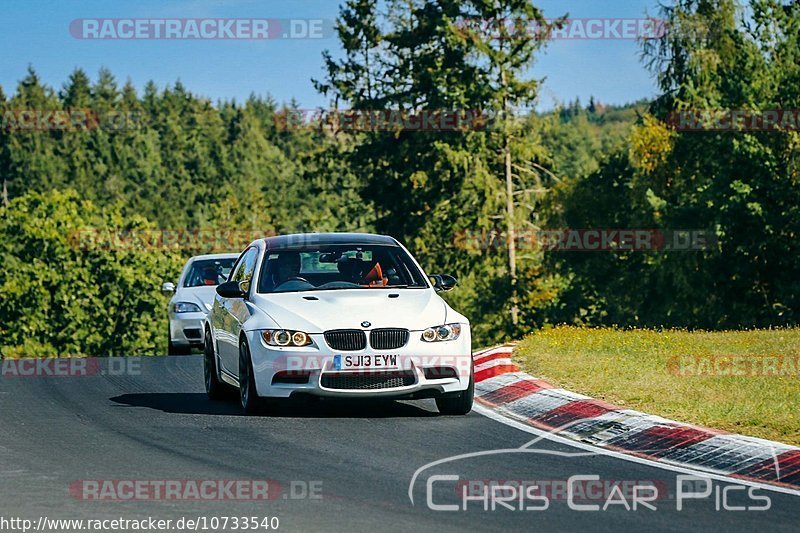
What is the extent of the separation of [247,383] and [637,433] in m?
3.91

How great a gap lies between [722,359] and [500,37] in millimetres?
40857

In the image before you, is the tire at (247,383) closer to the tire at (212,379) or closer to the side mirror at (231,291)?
the side mirror at (231,291)

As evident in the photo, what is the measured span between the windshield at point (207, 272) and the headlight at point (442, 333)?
36.5 ft

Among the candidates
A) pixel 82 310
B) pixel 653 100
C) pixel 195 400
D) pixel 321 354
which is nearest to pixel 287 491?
pixel 321 354

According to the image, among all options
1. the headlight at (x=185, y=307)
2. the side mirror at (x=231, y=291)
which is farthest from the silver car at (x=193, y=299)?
the side mirror at (x=231, y=291)

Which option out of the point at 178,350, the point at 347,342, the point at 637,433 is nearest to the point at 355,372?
the point at 347,342

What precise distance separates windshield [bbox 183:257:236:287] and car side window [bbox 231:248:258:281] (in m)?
8.05

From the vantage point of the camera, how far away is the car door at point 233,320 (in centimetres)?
1280

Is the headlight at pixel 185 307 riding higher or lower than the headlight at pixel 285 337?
lower

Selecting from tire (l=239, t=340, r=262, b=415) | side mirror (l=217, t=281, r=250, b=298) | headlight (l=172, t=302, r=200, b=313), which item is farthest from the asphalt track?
headlight (l=172, t=302, r=200, b=313)

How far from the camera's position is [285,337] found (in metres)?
11.9

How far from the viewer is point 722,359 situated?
52.2 ft

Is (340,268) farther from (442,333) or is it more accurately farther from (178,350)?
(178,350)

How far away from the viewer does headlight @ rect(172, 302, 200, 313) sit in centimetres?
2223
